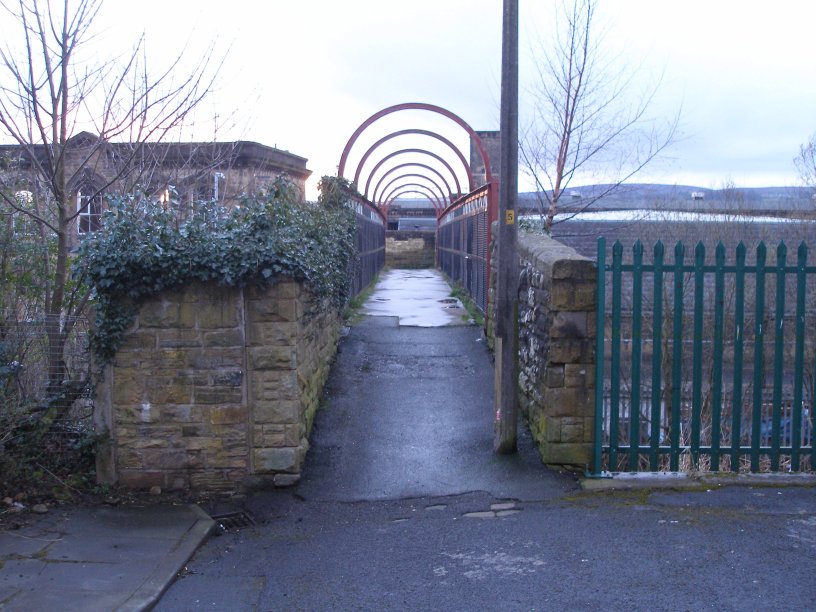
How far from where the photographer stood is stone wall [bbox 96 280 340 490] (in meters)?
6.03

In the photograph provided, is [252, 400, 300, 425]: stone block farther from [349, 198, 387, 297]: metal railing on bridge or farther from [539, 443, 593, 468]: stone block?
[349, 198, 387, 297]: metal railing on bridge

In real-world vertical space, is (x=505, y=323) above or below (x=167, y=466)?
above

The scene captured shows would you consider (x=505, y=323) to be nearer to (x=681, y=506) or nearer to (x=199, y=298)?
(x=681, y=506)

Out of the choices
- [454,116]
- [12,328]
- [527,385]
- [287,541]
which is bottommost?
[287,541]

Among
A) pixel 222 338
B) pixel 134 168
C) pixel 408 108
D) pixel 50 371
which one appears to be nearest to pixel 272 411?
pixel 222 338

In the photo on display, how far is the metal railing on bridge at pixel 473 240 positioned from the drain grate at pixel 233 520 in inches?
231

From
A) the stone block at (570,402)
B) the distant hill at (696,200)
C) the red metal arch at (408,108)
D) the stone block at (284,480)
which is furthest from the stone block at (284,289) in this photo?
the distant hill at (696,200)

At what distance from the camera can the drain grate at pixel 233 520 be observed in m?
5.58

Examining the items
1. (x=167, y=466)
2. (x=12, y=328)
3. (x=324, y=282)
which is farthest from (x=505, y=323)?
(x=12, y=328)

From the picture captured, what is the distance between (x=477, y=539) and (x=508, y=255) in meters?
2.40

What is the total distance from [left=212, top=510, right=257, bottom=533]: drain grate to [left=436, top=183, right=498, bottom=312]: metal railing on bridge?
231 inches

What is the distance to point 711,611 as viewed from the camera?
158 inches

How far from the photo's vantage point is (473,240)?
13.3 m

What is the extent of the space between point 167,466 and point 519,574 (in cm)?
292
